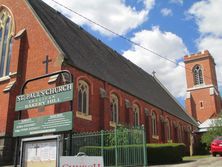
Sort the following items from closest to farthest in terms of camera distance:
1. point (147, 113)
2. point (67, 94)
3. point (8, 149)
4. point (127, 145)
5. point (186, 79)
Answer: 1. point (67, 94)
2. point (127, 145)
3. point (8, 149)
4. point (147, 113)
5. point (186, 79)

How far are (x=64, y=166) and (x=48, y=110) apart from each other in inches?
484

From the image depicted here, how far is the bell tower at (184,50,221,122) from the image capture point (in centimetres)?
5434

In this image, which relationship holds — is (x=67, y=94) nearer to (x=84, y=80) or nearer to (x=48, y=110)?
(x=48, y=110)

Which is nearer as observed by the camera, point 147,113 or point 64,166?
point 64,166

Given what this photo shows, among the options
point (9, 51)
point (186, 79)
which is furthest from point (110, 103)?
point (186, 79)

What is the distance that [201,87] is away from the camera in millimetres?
56719

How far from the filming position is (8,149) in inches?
737

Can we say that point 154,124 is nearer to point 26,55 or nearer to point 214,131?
point 214,131

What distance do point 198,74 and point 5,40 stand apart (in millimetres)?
42808

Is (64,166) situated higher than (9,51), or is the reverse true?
(9,51)

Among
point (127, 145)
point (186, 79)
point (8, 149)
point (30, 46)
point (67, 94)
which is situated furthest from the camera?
point (186, 79)

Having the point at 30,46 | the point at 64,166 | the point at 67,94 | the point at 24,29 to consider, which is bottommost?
the point at 64,166

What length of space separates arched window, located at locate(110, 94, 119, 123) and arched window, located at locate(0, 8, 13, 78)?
8658mm

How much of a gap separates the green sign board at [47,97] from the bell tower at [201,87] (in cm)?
4705
